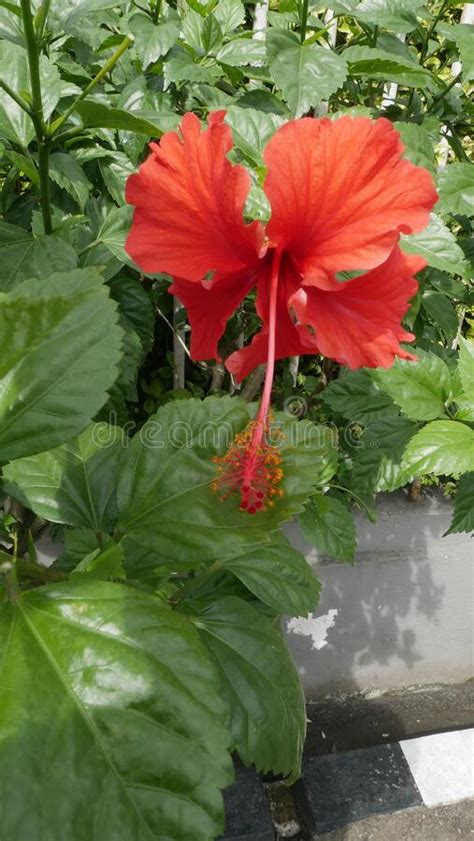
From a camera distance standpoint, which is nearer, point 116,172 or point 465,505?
point 116,172

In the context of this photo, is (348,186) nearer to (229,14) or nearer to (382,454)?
(382,454)

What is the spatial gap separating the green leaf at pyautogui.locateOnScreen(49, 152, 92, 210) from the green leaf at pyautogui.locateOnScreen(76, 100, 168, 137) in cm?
19

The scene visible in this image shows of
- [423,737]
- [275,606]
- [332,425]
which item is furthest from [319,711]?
[275,606]

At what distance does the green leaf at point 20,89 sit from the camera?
999 millimetres

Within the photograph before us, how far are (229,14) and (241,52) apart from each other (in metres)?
0.11

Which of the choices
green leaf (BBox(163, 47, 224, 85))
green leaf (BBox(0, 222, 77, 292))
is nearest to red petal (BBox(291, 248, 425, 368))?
green leaf (BBox(0, 222, 77, 292))

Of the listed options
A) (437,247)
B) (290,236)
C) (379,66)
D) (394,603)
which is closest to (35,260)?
(290,236)

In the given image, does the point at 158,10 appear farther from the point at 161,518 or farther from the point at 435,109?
the point at 161,518

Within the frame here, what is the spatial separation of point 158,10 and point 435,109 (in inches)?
23.9

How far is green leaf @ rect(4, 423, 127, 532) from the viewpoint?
898 mm

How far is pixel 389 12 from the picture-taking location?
129 centimetres

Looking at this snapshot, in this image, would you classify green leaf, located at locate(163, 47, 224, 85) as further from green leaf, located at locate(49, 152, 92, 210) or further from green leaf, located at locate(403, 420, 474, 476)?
green leaf, located at locate(403, 420, 474, 476)

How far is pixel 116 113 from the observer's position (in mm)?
923

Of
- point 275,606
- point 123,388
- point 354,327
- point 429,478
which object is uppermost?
point 354,327
